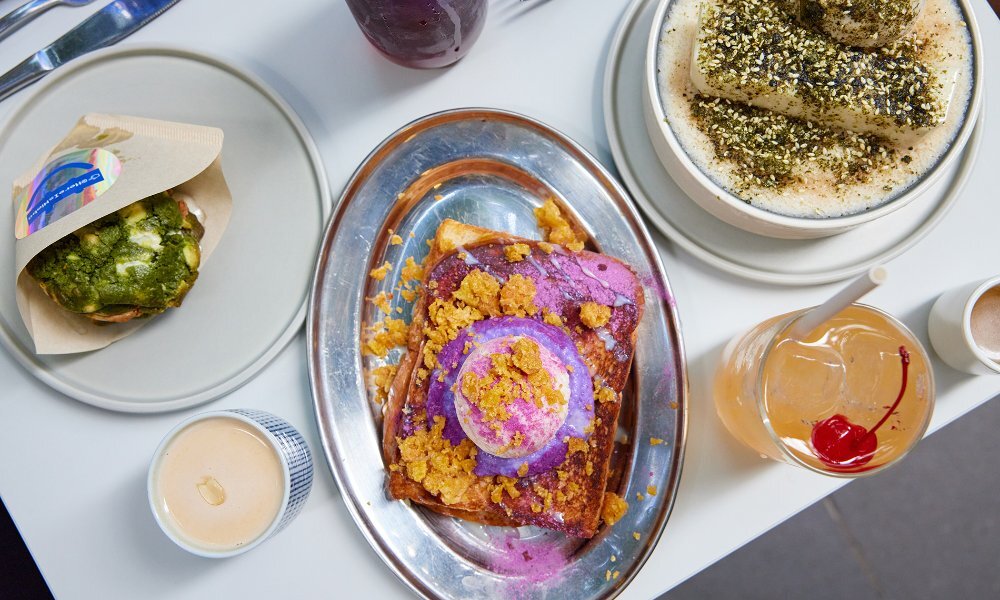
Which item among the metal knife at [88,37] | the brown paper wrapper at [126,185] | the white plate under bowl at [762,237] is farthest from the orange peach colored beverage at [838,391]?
the metal knife at [88,37]

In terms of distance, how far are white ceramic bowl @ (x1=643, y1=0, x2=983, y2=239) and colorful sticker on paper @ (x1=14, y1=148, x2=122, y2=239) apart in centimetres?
88

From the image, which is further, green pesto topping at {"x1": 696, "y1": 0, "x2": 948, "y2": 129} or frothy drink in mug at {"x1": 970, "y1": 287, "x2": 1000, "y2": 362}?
frothy drink in mug at {"x1": 970, "y1": 287, "x2": 1000, "y2": 362}

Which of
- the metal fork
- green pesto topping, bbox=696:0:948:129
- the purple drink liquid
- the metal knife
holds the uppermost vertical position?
the metal fork

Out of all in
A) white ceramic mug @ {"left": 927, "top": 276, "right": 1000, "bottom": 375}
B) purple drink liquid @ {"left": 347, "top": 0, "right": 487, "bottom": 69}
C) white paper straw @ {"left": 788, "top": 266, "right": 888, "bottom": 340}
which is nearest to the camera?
white paper straw @ {"left": 788, "top": 266, "right": 888, "bottom": 340}

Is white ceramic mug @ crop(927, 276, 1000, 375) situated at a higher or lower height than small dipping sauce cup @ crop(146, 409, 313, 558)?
lower

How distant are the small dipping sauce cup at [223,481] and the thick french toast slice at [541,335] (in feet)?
0.62

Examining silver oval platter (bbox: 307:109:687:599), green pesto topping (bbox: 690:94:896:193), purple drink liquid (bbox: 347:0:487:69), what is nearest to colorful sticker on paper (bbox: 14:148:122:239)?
silver oval platter (bbox: 307:109:687:599)

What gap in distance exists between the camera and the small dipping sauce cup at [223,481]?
108 centimetres

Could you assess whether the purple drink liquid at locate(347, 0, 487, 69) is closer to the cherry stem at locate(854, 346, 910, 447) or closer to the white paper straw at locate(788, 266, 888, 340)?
the white paper straw at locate(788, 266, 888, 340)

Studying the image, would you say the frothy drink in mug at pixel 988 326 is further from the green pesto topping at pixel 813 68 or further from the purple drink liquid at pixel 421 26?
the purple drink liquid at pixel 421 26

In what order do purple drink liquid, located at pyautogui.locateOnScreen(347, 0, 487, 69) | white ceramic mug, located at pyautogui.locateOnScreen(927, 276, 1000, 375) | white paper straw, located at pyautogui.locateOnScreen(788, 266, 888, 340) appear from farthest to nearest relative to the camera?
white ceramic mug, located at pyautogui.locateOnScreen(927, 276, 1000, 375)
purple drink liquid, located at pyautogui.locateOnScreen(347, 0, 487, 69)
white paper straw, located at pyautogui.locateOnScreen(788, 266, 888, 340)

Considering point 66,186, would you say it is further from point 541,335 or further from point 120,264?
point 541,335

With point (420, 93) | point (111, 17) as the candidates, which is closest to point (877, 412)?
point (420, 93)

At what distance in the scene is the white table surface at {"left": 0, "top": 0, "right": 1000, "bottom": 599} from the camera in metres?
1.20
